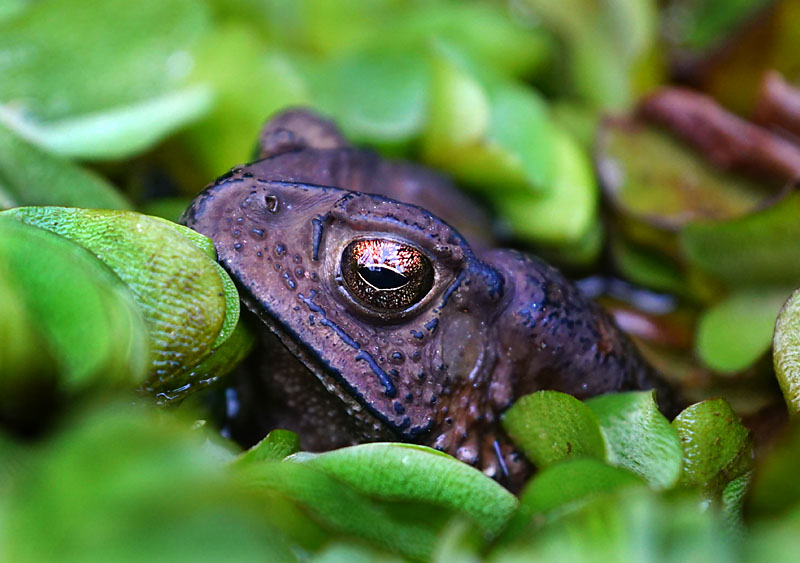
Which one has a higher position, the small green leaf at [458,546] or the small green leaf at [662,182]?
the small green leaf at [458,546]

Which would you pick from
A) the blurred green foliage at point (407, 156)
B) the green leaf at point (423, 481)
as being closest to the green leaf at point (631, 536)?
the blurred green foliage at point (407, 156)

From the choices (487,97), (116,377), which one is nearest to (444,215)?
(487,97)

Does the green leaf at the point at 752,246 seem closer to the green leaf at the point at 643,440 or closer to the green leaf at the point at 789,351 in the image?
the green leaf at the point at 789,351

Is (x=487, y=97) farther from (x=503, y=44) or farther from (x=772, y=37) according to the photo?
(x=772, y=37)

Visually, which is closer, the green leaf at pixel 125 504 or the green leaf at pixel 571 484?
the green leaf at pixel 125 504

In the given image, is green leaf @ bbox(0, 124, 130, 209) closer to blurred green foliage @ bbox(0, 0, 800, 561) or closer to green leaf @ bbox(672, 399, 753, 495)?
blurred green foliage @ bbox(0, 0, 800, 561)

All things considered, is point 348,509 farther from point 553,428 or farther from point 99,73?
point 99,73
